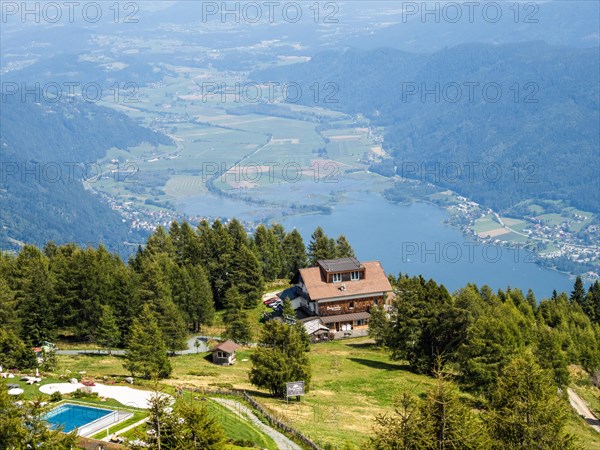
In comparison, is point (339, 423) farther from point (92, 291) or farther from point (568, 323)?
point (568, 323)

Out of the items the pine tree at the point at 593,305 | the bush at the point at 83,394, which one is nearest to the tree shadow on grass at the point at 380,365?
the bush at the point at 83,394

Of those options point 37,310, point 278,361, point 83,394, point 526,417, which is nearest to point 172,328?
point 37,310

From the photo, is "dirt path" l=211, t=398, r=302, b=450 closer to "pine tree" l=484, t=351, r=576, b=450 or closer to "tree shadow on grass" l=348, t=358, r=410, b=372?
"pine tree" l=484, t=351, r=576, b=450

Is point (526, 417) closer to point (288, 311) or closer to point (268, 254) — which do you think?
point (288, 311)

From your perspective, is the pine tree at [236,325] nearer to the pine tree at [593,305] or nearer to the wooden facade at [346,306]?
the wooden facade at [346,306]

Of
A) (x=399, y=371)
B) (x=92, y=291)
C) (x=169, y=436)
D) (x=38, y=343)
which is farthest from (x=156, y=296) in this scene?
(x=169, y=436)

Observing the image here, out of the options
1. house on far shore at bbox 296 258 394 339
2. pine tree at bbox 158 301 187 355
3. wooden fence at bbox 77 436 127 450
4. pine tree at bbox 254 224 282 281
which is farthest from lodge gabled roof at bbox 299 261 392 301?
wooden fence at bbox 77 436 127 450
